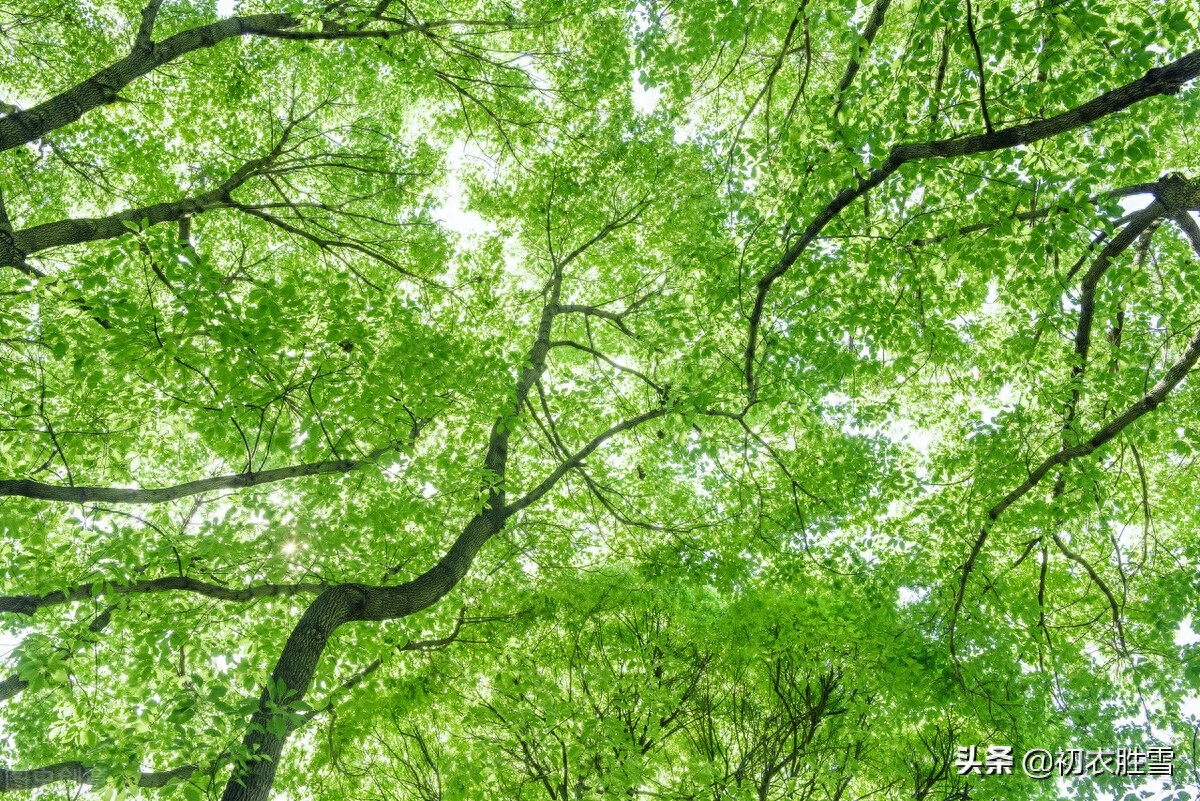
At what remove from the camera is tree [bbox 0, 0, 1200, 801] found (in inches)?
206

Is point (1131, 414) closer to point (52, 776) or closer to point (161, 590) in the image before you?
point (161, 590)

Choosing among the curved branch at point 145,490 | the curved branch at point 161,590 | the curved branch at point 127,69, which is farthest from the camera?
the curved branch at point 127,69

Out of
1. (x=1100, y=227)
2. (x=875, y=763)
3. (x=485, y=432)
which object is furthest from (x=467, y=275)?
(x=875, y=763)

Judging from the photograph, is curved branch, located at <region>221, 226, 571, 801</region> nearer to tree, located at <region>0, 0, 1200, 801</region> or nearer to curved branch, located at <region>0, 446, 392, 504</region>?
tree, located at <region>0, 0, 1200, 801</region>

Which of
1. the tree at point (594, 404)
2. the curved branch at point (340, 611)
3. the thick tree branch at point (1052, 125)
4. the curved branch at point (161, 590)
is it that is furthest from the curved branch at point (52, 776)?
the thick tree branch at point (1052, 125)

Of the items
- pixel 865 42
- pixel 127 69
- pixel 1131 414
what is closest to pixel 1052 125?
pixel 865 42

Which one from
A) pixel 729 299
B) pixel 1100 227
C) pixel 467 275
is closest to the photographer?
pixel 1100 227

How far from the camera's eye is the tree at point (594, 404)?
5.23 metres

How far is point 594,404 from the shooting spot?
10172 mm

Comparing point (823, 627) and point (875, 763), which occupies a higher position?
point (823, 627)

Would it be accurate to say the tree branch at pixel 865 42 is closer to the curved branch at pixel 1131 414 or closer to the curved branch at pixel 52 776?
the curved branch at pixel 1131 414

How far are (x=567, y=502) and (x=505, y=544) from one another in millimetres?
1591

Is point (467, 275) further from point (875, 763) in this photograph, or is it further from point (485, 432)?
point (875, 763)

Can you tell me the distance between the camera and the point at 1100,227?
4.80 m
